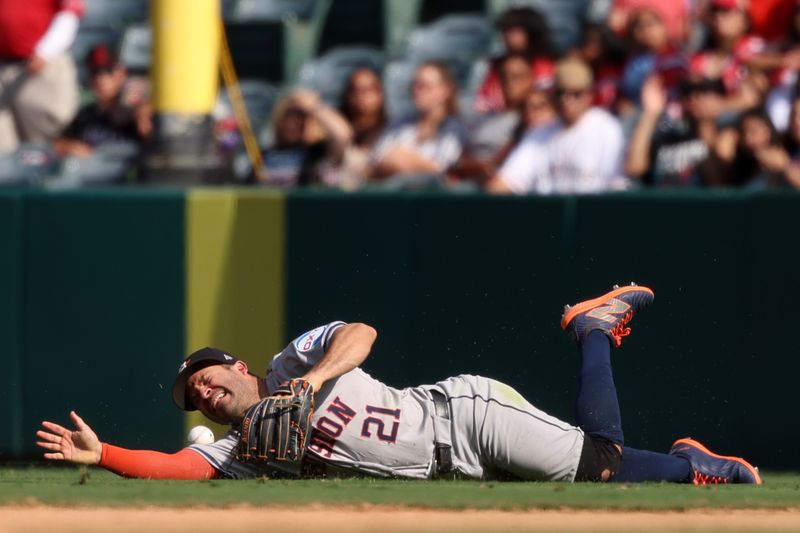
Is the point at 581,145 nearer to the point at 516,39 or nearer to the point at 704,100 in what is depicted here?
the point at 704,100

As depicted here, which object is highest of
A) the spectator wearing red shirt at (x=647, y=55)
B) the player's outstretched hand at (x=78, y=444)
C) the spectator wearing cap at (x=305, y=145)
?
the spectator wearing red shirt at (x=647, y=55)

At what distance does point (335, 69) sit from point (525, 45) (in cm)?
182

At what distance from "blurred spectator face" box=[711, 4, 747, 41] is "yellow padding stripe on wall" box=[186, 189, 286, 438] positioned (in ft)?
10.1

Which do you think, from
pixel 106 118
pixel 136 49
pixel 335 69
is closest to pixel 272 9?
pixel 136 49

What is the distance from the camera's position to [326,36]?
11617mm

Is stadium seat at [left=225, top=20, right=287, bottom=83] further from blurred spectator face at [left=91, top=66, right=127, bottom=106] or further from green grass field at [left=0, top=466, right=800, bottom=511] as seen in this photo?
green grass field at [left=0, top=466, right=800, bottom=511]

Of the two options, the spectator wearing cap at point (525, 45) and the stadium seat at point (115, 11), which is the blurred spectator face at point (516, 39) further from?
the stadium seat at point (115, 11)

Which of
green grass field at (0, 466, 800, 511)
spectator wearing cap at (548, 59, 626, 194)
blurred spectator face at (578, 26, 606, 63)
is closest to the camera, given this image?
green grass field at (0, 466, 800, 511)

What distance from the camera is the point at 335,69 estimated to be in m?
10.6

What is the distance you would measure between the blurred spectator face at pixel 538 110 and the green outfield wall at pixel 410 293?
1.87m

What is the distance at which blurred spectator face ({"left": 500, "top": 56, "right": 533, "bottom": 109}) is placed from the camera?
8914 mm

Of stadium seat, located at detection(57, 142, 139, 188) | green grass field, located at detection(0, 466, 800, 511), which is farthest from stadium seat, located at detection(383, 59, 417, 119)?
green grass field, located at detection(0, 466, 800, 511)

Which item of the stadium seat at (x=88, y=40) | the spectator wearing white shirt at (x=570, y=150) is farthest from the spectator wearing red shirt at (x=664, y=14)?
the stadium seat at (x=88, y=40)

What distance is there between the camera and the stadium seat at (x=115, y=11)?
12570mm
